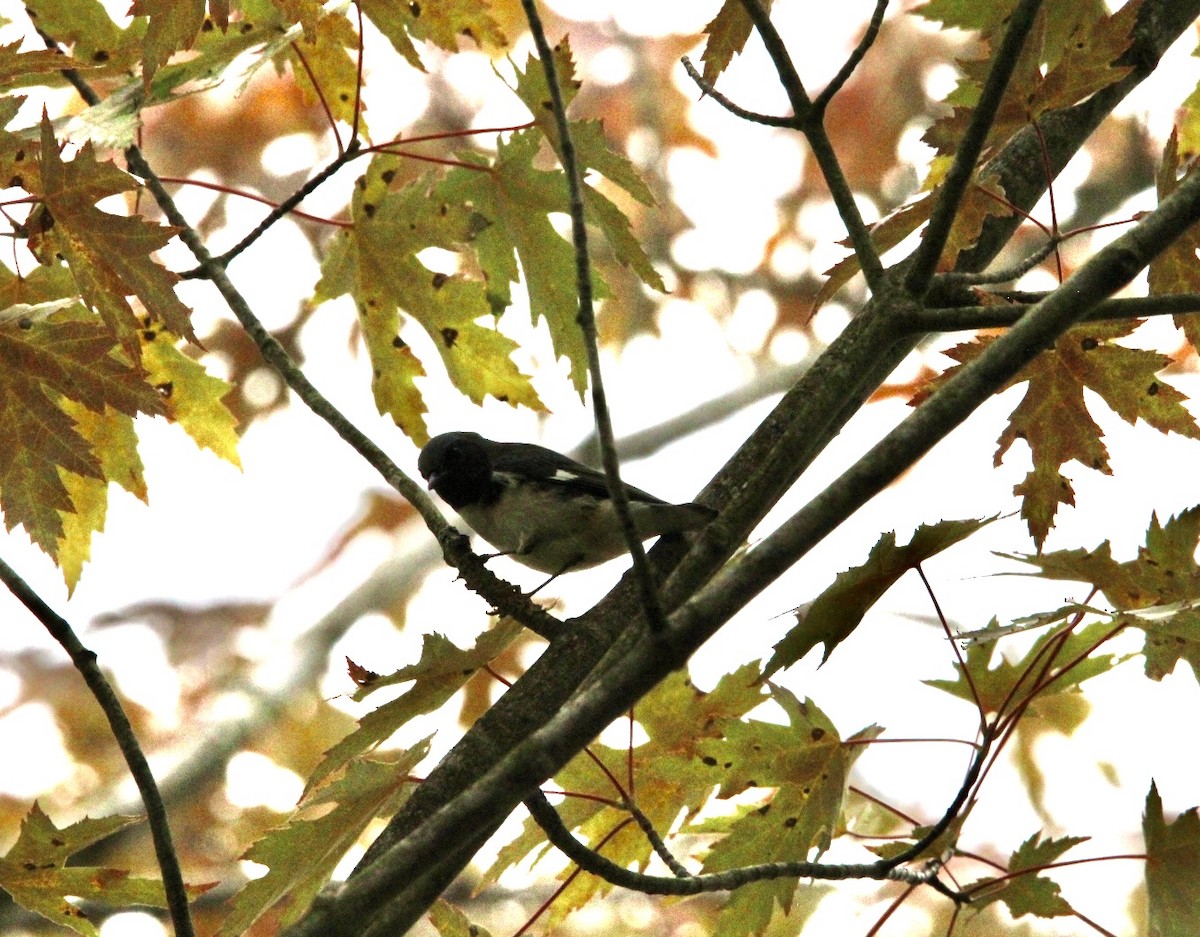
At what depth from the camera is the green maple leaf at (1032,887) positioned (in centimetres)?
240

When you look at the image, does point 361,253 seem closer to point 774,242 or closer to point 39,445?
point 39,445

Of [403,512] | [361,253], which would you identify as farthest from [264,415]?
[361,253]

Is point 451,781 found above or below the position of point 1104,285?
below

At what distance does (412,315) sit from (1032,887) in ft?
6.77

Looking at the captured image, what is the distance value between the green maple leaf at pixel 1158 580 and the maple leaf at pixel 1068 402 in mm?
326

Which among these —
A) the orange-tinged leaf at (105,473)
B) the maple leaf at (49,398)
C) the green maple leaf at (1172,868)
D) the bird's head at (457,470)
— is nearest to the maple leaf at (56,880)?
the maple leaf at (49,398)

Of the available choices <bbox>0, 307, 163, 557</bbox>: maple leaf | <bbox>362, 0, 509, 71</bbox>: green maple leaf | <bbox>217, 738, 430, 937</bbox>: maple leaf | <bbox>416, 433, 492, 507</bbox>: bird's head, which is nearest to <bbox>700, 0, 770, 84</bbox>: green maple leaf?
<bbox>362, 0, 509, 71</bbox>: green maple leaf

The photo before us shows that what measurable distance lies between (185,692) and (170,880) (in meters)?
7.96

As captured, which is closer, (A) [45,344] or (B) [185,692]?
(A) [45,344]

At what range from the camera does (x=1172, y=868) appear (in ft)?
8.13

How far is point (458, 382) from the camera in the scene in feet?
11.1

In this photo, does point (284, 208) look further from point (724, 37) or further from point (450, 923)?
point (450, 923)

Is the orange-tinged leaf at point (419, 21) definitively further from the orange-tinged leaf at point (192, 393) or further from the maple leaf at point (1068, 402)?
the maple leaf at point (1068, 402)

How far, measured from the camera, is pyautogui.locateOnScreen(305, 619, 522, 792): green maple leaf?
2439 millimetres
